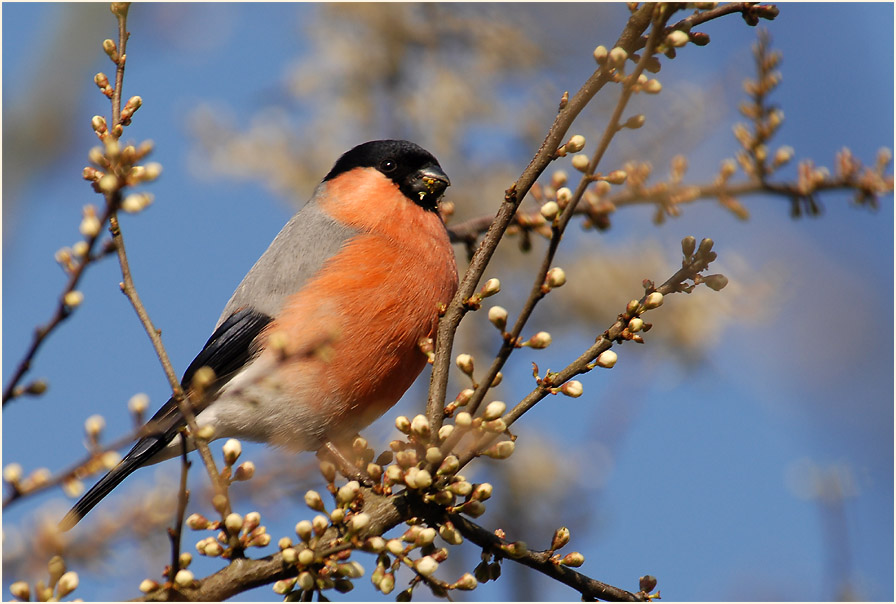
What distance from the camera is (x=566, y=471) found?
632 cm

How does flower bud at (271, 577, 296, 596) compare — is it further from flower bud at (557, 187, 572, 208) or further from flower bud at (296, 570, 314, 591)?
flower bud at (557, 187, 572, 208)

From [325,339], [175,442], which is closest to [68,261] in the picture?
[325,339]

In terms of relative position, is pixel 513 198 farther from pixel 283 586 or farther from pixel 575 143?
pixel 283 586

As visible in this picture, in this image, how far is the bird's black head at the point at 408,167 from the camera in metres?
4.32

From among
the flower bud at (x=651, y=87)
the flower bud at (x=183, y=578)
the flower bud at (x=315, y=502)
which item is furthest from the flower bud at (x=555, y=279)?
the flower bud at (x=183, y=578)

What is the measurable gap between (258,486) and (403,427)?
1.98 feet

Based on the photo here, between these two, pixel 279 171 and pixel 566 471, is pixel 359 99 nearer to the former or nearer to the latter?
pixel 279 171

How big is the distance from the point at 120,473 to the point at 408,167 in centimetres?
191

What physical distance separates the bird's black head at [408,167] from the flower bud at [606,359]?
2059 millimetres

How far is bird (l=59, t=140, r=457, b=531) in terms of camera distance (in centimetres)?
359

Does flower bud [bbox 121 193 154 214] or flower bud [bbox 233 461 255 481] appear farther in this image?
flower bud [bbox 233 461 255 481]

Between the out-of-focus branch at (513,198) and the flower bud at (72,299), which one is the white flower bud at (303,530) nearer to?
the out-of-focus branch at (513,198)

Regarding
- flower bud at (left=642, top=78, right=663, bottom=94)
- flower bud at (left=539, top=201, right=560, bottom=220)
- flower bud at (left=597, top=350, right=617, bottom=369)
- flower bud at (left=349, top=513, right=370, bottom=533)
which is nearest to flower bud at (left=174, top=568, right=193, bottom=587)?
flower bud at (left=349, top=513, right=370, bottom=533)

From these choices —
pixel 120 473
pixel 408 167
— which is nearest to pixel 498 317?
pixel 120 473
